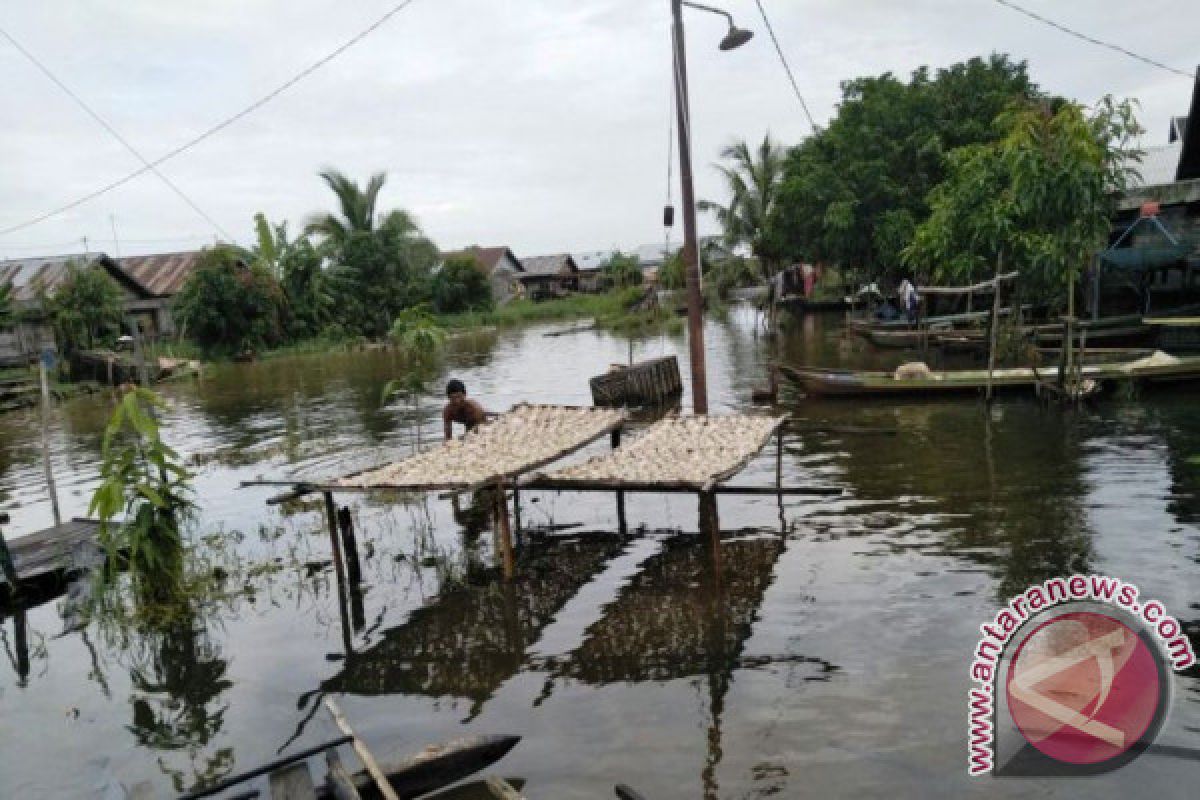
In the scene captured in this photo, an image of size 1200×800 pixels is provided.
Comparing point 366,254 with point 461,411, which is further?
point 366,254

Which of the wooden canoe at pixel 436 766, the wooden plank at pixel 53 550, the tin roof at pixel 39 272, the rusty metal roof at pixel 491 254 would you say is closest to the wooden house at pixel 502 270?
the rusty metal roof at pixel 491 254

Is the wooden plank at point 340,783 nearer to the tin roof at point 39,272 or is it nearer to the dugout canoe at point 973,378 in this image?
the dugout canoe at point 973,378

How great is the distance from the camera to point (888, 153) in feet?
96.5

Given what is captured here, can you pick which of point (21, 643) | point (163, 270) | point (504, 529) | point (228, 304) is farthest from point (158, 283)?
point (504, 529)

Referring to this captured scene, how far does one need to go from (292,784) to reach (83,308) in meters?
33.8

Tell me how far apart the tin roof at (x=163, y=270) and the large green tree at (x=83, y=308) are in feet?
21.9

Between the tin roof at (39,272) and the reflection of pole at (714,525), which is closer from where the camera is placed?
the reflection of pole at (714,525)

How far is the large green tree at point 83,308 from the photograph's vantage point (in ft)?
105

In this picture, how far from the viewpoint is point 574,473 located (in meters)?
8.05

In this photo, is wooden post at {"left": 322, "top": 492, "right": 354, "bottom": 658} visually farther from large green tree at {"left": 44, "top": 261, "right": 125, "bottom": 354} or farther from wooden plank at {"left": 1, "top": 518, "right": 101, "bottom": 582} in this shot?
large green tree at {"left": 44, "top": 261, "right": 125, "bottom": 354}

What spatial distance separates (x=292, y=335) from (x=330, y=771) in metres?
39.6

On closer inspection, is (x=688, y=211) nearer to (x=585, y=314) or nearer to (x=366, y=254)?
(x=366, y=254)

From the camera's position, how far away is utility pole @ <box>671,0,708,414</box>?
39.6 ft

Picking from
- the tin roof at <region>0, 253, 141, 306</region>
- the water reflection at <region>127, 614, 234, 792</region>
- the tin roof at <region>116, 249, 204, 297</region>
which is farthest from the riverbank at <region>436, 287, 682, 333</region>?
the water reflection at <region>127, 614, 234, 792</region>
